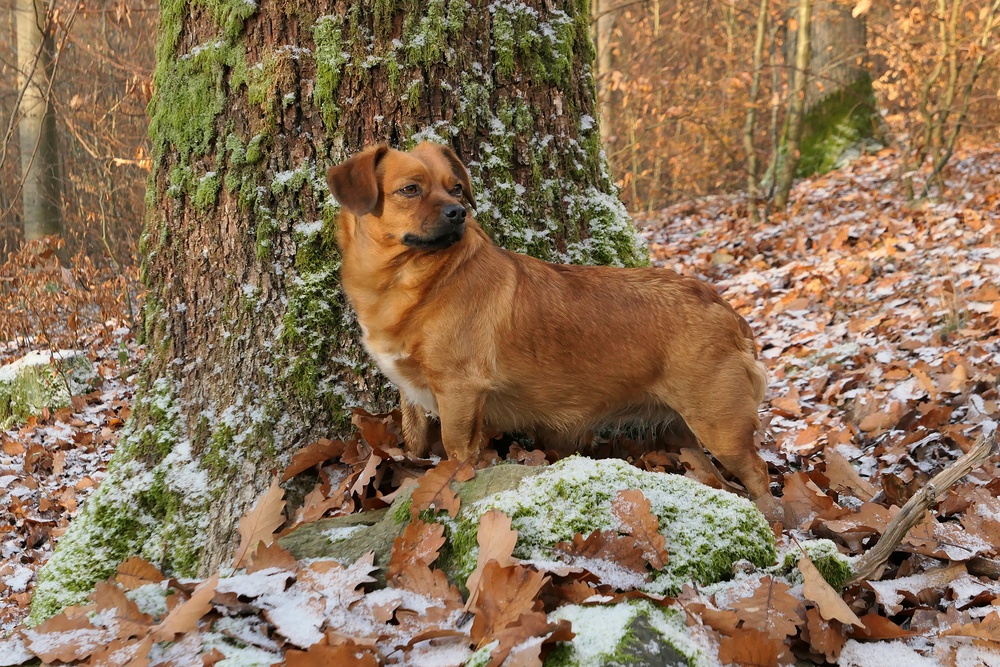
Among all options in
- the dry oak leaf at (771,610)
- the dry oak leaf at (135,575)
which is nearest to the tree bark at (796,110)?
the dry oak leaf at (771,610)

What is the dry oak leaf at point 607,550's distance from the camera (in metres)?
2.44

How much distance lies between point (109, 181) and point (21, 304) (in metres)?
2.43

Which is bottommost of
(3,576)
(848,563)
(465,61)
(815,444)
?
(3,576)

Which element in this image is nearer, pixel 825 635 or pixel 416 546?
pixel 825 635

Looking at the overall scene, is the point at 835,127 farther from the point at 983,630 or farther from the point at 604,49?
the point at 983,630

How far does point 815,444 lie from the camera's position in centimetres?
486

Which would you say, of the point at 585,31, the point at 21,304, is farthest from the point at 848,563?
the point at 21,304

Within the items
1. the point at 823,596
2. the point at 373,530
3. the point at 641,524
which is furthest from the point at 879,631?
the point at 373,530

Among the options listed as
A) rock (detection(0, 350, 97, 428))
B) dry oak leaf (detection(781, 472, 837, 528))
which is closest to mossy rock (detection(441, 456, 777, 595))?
dry oak leaf (detection(781, 472, 837, 528))

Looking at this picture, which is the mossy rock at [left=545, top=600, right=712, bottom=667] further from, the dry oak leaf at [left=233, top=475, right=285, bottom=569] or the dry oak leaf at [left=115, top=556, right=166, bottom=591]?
the dry oak leaf at [left=233, top=475, right=285, bottom=569]

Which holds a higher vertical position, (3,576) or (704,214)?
(704,214)

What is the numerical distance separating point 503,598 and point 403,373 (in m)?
1.71

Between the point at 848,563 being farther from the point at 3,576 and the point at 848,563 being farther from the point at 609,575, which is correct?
the point at 3,576

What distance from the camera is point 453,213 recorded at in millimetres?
3559
